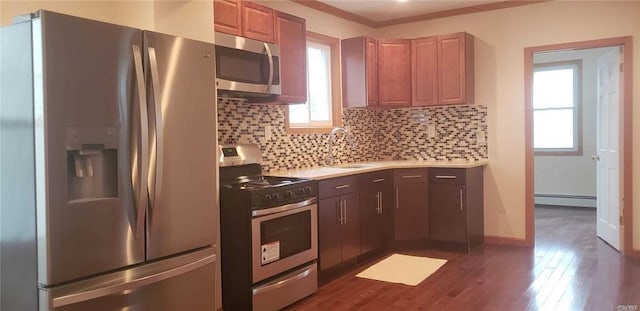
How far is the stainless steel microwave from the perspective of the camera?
3.39m

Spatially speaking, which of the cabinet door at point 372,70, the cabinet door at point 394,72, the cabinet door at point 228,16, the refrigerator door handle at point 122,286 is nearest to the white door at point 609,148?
the cabinet door at point 394,72

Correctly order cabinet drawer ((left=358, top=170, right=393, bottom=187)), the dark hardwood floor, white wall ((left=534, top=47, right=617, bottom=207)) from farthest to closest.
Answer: white wall ((left=534, top=47, right=617, bottom=207)), cabinet drawer ((left=358, top=170, right=393, bottom=187)), the dark hardwood floor

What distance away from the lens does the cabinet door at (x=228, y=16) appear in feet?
11.1

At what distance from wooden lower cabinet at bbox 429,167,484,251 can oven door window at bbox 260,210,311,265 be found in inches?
73.1

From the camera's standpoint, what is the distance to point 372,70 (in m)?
5.39

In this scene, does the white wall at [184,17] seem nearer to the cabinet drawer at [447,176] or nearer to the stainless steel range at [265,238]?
the stainless steel range at [265,238]

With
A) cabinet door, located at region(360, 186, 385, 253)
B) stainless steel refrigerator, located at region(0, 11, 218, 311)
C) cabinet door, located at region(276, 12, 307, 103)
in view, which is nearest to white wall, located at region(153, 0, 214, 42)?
stainless steel refrigerator, located at region(0, 11, 218, 311)

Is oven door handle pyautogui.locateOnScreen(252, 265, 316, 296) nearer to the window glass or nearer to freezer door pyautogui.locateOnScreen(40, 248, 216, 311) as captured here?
freezer door pyautogui.locateOnScreen(40, 248, 216, 311)

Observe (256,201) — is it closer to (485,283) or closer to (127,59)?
(127,59)

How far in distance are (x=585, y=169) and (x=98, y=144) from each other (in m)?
7.16

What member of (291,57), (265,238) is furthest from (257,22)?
(265,238)

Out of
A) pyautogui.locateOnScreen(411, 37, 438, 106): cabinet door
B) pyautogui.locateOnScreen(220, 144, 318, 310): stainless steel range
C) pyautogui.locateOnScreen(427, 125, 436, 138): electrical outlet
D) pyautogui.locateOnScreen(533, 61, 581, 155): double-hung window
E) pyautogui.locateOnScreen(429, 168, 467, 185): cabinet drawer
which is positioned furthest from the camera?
pyautogui.locateOnScreen(533, 61, 581, 155): double-hung window

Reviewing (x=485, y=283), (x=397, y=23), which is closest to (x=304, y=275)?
(x=485, y=283)

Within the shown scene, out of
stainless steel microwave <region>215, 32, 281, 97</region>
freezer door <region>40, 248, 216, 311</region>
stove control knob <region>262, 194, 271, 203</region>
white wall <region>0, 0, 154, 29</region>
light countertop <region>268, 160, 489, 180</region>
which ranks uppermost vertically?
white wall <region>0, 0, 154, 29</region>
